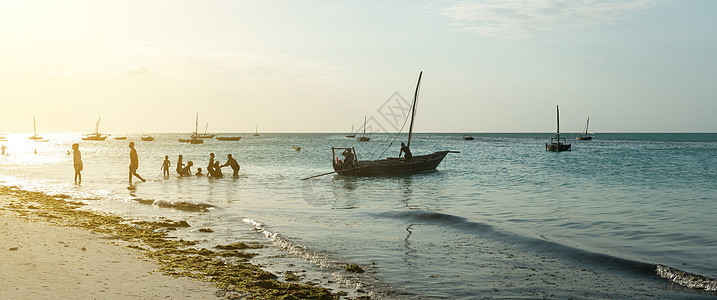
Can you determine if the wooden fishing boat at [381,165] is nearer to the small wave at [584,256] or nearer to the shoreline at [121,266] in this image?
the small wave at [584,256]

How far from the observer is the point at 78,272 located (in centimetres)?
715

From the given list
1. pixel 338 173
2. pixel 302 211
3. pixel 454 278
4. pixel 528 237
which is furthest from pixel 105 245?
pixel 338 173

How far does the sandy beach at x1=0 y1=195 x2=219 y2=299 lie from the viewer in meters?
6.25

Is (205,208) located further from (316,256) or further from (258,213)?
(316,256)

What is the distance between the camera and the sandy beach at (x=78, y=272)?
6.25 m

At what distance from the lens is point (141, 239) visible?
10.3m

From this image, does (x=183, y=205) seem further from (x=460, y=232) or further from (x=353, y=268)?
(x=353, y=268)

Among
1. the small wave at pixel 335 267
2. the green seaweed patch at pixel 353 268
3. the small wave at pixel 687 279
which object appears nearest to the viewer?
the small wave at pixel 335 267

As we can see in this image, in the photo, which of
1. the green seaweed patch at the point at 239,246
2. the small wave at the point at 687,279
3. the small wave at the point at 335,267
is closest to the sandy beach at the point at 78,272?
the green seaweed patch at the point at 239,246

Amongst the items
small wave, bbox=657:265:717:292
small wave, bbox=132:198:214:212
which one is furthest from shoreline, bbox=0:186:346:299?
small wave, bbox=657:265:717:292

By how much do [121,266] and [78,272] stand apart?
0.71 meters

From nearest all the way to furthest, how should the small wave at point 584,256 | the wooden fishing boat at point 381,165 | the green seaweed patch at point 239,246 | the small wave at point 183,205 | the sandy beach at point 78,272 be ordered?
the sandy beach at point 78,272
the small wave at point 584,256
the green seaweed patch at point 239,246
the small wave at point 183,205
the wooden fishing boat at point 381,165

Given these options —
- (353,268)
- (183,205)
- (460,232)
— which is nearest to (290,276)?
(353,268)

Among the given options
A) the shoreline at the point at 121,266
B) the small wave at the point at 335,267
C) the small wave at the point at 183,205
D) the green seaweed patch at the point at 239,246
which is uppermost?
the shoreline at the point at 121,266
